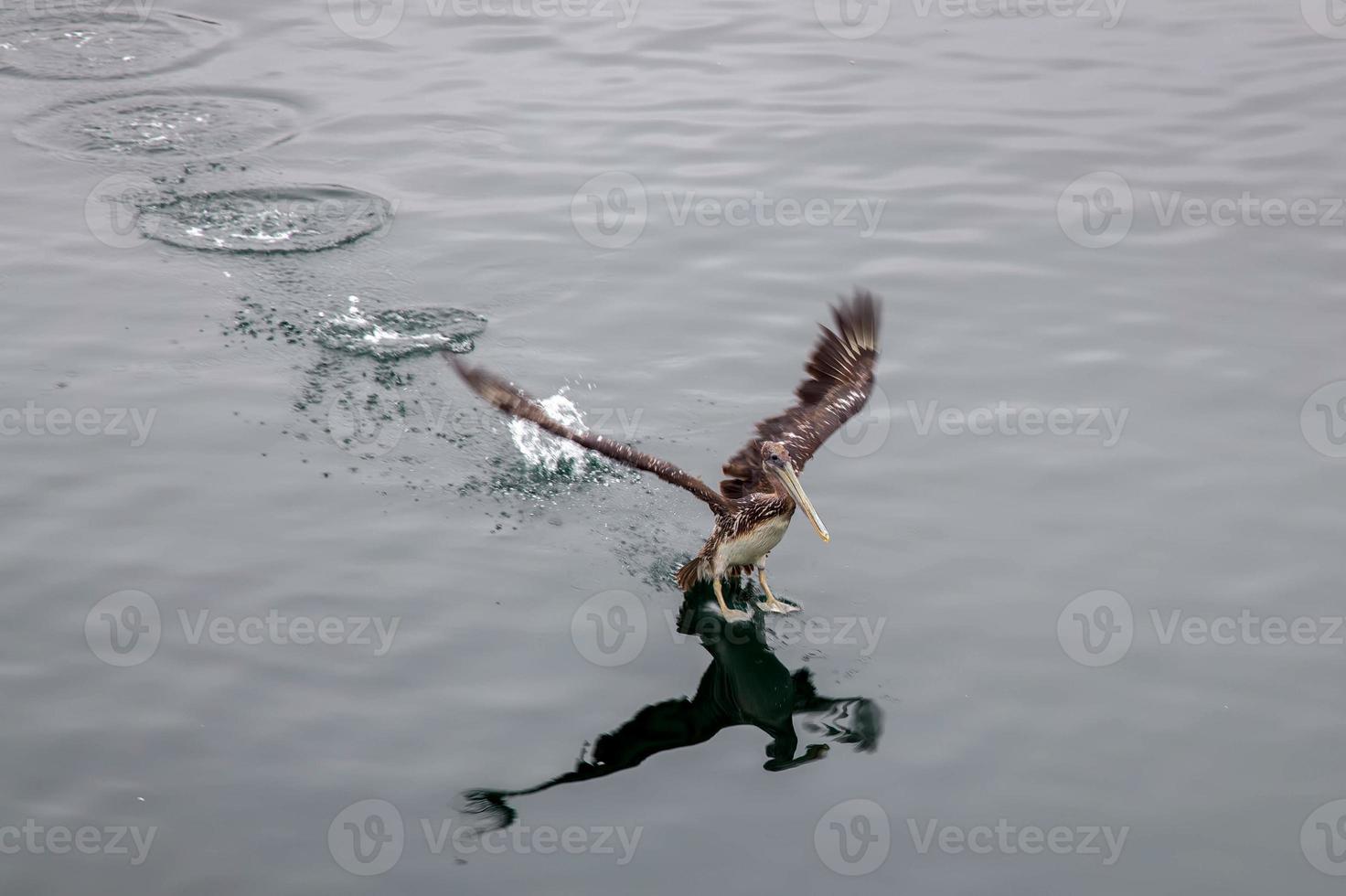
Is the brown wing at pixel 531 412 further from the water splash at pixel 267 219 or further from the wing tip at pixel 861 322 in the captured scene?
the water splash at pixel 267 219

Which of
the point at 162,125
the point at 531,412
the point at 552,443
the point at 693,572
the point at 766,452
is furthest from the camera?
the point at 162,125

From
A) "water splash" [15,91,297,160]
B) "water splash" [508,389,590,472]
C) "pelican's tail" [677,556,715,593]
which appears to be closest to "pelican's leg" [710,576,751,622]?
"pelican's tail" [677,556,715,593]

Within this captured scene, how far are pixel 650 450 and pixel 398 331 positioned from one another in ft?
9.22

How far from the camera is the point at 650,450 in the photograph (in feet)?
37.0

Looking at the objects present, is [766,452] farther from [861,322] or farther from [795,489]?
[861,322]

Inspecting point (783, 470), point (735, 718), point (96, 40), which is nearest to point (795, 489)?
point (783, 470)

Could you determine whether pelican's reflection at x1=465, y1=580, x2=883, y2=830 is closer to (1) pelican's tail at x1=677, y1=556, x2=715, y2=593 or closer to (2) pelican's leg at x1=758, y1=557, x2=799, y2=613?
(2) pelican's leg at x1=758, y1=557, x2=799, y2=613

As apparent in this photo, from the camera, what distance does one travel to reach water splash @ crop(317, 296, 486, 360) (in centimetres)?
1229

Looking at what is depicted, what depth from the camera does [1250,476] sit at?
11.1 meters

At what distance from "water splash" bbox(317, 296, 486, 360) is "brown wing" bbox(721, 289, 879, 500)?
3.23 metres

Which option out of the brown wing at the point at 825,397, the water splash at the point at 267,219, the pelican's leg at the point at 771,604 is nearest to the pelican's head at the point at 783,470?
the brown wing at the point at 825,397

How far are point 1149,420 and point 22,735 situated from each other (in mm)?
8774

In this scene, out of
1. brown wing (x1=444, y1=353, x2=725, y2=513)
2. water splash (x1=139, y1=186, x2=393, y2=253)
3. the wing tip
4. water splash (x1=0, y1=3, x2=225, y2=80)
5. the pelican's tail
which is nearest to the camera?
brown wing (x1=444, y1=353, x2=725, y2=513)

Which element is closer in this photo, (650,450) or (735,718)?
(735,718)
